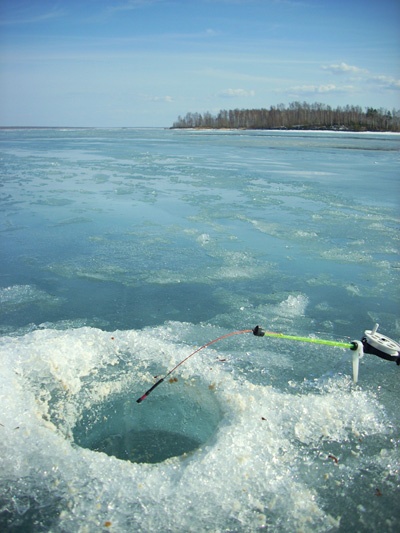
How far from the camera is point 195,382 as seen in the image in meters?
3.35

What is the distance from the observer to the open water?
2.29 metres

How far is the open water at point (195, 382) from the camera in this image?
2.29 meters

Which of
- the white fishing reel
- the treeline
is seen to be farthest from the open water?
the treeline

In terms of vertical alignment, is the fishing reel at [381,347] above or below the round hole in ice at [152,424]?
above

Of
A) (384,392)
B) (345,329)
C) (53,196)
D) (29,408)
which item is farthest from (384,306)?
(53,196)

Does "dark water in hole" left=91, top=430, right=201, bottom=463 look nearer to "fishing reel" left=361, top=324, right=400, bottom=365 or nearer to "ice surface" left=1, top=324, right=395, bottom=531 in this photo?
"ice surface" left=1, top=324, right=395, bottom=531

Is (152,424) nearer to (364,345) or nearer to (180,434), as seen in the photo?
(180,434)

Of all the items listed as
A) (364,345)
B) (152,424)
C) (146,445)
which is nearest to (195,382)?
(152,424)

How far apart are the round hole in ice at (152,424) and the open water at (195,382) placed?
1 centimetres

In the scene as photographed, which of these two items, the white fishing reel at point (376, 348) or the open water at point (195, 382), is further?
the white fishing reel at point (376, 348)

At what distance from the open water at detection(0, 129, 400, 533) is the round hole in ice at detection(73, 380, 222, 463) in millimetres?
13

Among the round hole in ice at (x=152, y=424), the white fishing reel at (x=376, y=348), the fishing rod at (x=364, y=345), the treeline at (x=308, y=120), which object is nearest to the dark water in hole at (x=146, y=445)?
the round hole in ice at (x=152, y=424)

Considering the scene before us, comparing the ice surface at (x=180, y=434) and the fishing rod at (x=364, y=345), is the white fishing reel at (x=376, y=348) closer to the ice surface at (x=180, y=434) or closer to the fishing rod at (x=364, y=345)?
the fishing rod at (x=364, y=345)

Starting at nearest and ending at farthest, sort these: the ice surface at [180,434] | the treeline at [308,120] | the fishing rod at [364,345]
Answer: the ice surface at [180,434] → the fishing rod at [364,345] → the treeline at [308,120]
